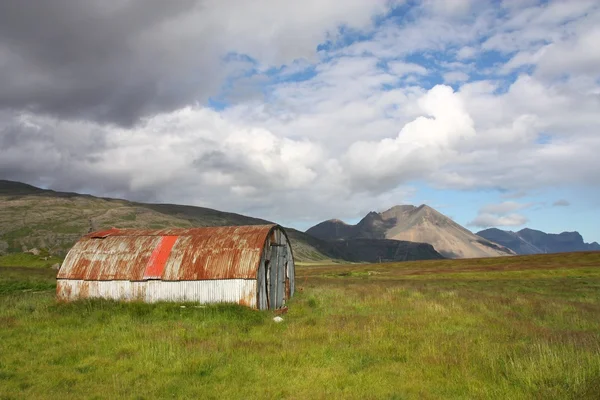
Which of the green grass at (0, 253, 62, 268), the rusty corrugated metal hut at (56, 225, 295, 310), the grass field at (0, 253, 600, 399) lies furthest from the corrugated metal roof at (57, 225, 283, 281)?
the green grass at (0, 253, 62, 268)

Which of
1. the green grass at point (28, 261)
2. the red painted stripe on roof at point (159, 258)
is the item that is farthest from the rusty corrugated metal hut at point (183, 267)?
the green grass at point (28, 261)

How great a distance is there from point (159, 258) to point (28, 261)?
132 ft

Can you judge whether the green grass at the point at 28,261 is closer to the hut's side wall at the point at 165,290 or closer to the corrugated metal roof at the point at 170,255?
the corrugated metal roof at the point at 170,255

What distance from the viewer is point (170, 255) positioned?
92.2 feet

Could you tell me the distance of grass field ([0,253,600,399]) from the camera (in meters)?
10.9

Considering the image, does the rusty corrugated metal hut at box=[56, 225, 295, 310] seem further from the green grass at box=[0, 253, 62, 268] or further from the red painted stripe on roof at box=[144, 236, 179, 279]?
the green grass at box=[0, 253, 62, 268]

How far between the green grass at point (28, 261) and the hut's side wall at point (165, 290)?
3225cm

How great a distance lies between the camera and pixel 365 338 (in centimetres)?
1606

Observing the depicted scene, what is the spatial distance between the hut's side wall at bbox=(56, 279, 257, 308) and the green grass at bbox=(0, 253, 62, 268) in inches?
1270

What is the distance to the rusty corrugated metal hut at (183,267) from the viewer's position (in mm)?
25734

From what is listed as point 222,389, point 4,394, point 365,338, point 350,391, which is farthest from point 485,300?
point 4,394

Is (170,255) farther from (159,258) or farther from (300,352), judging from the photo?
(300,352)

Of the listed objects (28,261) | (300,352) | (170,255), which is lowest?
(300,352)

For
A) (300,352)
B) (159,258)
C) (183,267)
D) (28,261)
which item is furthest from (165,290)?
(28,261)
